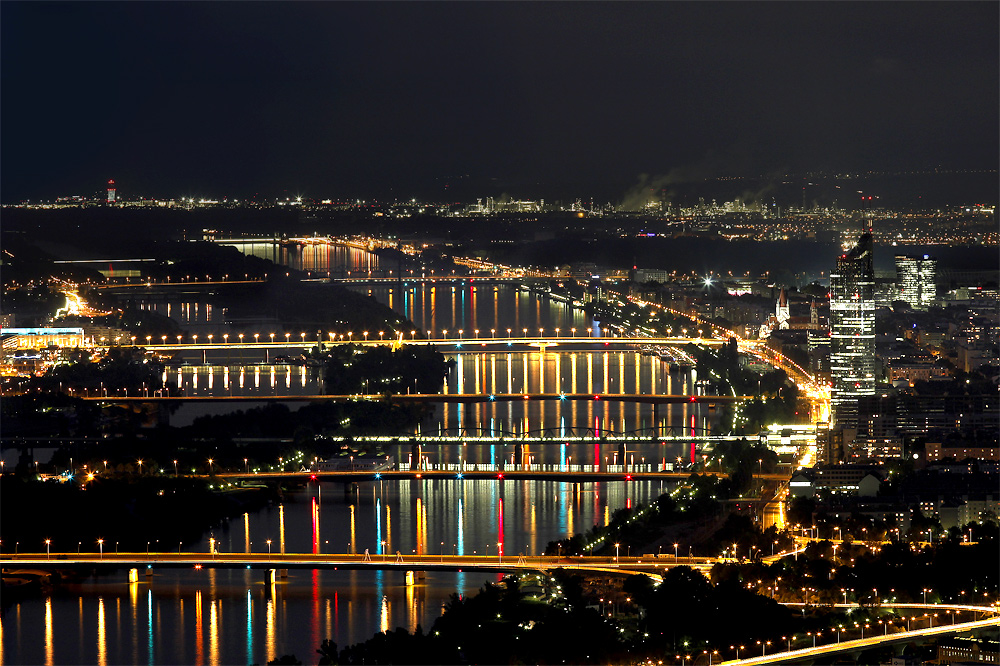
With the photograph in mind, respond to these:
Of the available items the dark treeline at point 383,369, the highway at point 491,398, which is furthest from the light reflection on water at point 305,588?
the dark treeline at point 383,369

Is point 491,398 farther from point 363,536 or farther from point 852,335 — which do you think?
point 363,536

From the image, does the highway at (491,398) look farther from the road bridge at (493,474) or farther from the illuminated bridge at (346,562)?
the illuminated bridge at (346,562)

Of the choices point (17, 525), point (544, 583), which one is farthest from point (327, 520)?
point (544, 583)

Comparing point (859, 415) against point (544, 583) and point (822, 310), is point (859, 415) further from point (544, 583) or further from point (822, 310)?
point (822, 310)

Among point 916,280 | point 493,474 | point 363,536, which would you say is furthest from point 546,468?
point 916,280

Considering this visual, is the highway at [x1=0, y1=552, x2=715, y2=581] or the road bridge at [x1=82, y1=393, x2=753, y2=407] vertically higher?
the road bridge at [x1=82, y1=393, x2=753, y2=407]

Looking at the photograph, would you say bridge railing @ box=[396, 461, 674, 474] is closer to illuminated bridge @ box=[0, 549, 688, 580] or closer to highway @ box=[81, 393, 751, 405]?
illuminated bridge @ box=[0, 549, 688, 580]

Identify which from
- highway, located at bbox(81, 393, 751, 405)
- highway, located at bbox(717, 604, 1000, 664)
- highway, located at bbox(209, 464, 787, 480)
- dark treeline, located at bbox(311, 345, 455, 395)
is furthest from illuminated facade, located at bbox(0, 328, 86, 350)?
highway, located at bbox(717, 604, 1000, 664)
